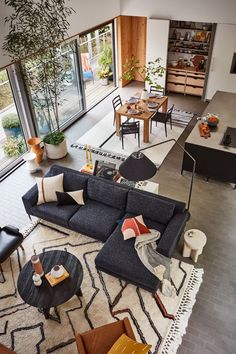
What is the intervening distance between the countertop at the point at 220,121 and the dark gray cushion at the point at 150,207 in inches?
76.7

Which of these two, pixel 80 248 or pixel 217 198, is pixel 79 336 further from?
pixel 217 198

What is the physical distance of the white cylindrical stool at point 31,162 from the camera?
7.22 metres

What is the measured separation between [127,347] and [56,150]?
4.99m

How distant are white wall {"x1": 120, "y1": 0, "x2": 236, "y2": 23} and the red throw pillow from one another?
6.38 m

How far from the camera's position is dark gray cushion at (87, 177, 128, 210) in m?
5.59

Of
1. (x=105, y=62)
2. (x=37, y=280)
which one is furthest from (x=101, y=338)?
(x=105, y=62)

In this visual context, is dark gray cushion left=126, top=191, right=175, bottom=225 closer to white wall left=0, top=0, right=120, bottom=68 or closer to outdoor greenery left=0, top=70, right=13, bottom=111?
outdoor greenery left=0, top=70, right=13, bottom=111

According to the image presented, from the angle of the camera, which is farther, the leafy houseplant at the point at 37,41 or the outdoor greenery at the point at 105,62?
the outdoor greenery at the point at 105,62

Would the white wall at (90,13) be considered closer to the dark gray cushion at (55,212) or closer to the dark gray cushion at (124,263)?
the dark gray cushion at (55,212)

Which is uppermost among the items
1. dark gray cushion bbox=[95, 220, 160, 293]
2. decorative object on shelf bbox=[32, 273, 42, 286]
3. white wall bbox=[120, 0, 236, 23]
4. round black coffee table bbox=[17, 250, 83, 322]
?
white wall bbox=[120, 0, 236, 23]

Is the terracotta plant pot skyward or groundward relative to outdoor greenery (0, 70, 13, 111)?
groundward

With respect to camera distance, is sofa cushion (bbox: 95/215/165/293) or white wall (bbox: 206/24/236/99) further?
white wall (bbox: 206/24/236/99)

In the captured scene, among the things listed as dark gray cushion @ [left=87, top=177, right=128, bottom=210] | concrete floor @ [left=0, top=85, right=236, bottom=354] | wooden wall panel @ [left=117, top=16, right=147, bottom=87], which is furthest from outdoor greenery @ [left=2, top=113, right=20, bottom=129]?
wooden wall panel @ [left=117, top=16, right=147, bottom=87]

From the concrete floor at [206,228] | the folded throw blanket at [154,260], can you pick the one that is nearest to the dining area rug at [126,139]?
the concrete floor at [206,228]
